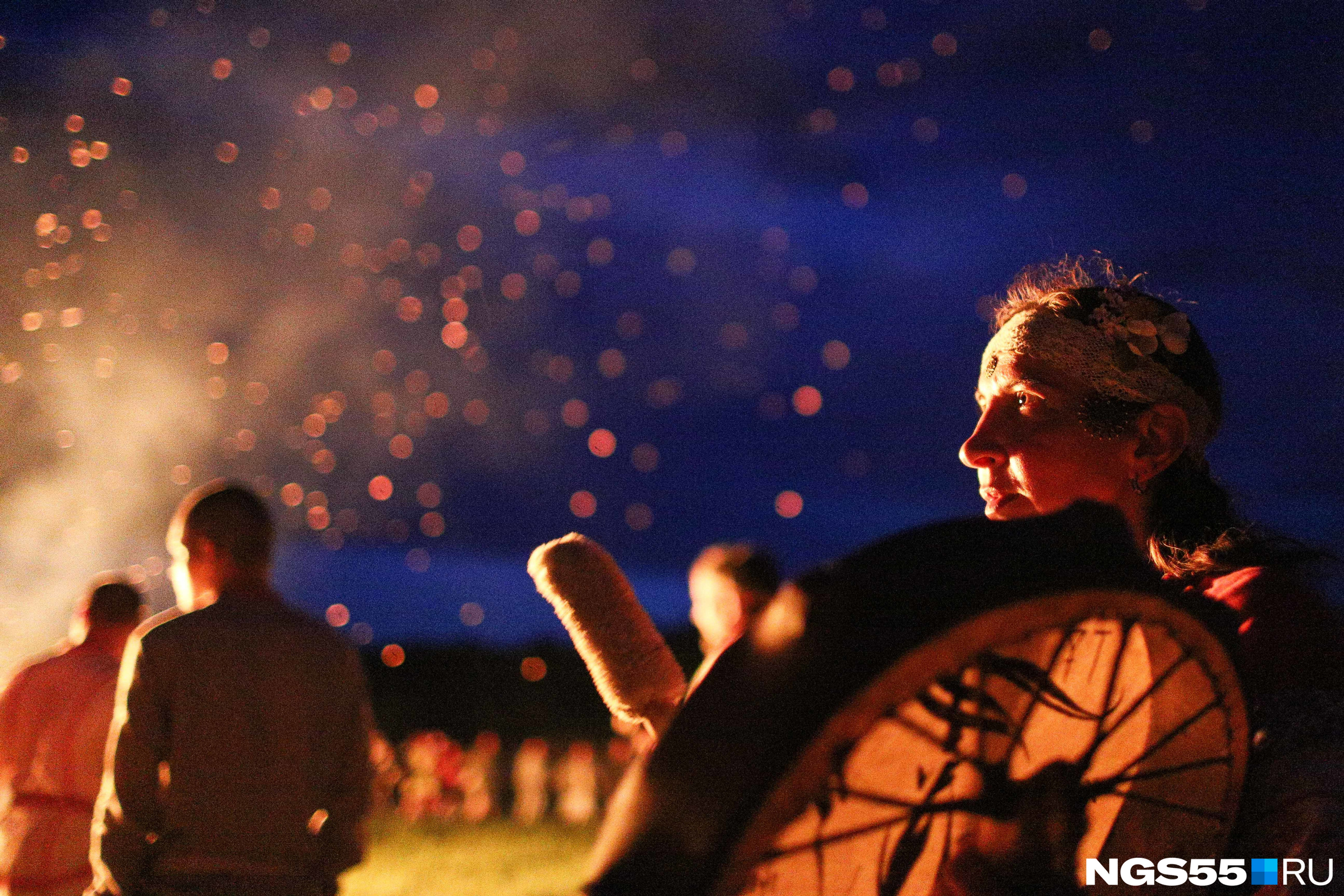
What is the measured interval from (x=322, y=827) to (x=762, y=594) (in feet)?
5.48

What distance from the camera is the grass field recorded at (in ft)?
29.7

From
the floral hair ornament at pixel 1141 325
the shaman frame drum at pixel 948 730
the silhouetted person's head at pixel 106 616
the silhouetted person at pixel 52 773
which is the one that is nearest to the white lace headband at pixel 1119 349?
the floral hair ornament at pixel 1141 325

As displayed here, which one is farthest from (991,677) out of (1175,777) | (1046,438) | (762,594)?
(762,594)

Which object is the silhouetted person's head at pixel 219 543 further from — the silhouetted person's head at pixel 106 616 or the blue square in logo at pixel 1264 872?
the blue square in logo at pixel 1264 872

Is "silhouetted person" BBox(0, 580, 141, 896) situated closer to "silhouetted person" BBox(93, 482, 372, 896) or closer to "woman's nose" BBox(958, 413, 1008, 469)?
"silhouetted person" BBox(93, 482, 372, 896)

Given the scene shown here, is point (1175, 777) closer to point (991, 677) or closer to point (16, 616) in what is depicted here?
point (991, 677)

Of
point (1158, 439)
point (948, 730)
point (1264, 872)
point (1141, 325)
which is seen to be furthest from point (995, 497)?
point (948, 730)

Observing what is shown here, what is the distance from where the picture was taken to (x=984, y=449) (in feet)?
5.69

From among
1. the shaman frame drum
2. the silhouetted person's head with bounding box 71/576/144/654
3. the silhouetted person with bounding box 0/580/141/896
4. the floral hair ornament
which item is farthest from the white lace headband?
the silhouetted person's head with bounding box 71/576/144/654

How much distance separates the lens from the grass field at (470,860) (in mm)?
9039

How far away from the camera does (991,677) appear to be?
103cm

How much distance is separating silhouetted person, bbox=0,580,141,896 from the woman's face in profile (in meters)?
3.77

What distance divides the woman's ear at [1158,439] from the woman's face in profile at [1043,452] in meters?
0.02

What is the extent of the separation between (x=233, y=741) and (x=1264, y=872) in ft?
9.03
